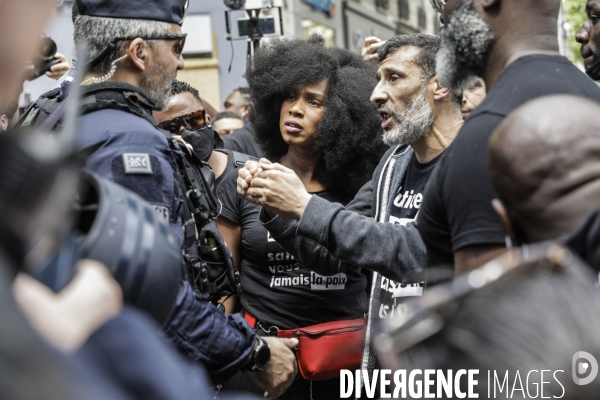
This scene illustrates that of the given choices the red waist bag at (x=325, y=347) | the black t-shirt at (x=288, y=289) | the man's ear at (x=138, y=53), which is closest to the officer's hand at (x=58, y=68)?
the black t-shirt at (x=288, y=289)

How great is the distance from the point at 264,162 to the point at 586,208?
1.86 metres

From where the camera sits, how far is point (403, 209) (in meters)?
3.52

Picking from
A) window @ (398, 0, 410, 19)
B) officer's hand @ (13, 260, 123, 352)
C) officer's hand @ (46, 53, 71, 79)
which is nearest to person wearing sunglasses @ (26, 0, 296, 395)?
officer's hand @ (13, 260, 123, 352)

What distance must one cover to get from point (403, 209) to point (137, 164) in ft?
4.34

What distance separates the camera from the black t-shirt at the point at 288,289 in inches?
165

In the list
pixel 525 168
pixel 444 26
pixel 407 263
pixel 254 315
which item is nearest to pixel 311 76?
pixel 254 315

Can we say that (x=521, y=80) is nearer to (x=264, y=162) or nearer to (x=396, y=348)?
(x=396, y=348)

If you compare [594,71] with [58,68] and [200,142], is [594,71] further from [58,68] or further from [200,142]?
[58,68]

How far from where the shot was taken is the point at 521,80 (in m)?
2.10

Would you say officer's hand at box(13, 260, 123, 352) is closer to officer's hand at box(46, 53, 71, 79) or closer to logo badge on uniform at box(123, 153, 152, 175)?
logo badge on uniform at box(123, 153, 152, 175)

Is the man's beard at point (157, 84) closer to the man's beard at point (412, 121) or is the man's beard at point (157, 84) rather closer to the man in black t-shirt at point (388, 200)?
the man in black t-shirt at point (388, 200)

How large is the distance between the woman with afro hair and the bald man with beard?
2536 mm

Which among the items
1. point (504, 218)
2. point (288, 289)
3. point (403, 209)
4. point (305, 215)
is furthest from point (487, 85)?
point (288, 289)

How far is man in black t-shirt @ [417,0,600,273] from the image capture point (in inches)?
79.2
